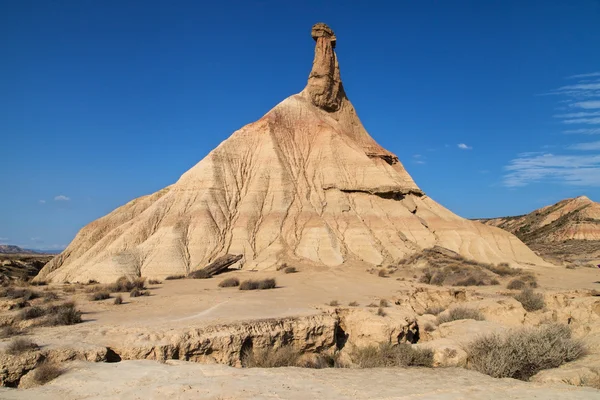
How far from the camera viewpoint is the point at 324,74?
4269 cm

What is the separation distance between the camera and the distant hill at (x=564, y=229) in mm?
48469

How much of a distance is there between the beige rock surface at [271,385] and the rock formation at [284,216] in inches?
748

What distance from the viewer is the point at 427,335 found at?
12.7 meters

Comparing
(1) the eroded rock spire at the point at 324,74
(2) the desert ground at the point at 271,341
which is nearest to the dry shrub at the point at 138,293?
(2) the desert ground at the point at 271,341

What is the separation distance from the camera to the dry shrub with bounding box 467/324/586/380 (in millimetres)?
7844

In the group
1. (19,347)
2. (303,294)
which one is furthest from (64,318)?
(303,294)

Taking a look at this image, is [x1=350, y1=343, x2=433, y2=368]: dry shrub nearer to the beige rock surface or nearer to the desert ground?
the desert ground

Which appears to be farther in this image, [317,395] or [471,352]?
[471,352]

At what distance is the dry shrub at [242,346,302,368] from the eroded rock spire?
3545 centimetres

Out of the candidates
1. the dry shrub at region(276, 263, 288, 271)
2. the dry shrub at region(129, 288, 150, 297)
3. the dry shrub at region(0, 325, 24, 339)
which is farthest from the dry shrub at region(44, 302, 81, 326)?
the dry shrub at region(276, 263, 288, 271)

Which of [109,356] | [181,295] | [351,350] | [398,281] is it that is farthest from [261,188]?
Answer: [109,356]

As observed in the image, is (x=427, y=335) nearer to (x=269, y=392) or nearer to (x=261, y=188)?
(x=269, y=392)

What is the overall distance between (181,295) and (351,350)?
7986 millimetres

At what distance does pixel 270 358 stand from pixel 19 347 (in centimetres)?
483
